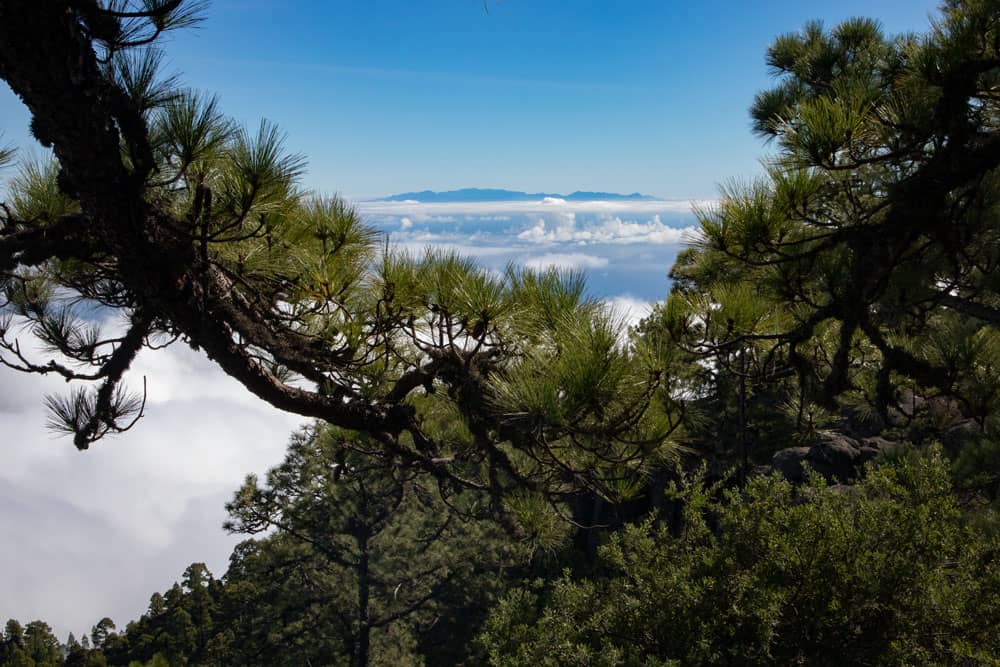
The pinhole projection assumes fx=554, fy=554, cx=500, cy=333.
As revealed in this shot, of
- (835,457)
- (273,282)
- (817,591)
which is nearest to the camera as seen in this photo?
(273,282)

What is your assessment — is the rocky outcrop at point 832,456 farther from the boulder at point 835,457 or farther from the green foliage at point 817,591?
the green foliage at point 817,591

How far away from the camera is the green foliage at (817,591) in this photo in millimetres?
3225

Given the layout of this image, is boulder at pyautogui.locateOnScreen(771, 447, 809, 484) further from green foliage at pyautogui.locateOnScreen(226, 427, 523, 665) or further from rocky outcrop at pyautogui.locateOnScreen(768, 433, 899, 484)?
green foliage at pyautogui.locateOnScreen(226, 427, 523, 665)

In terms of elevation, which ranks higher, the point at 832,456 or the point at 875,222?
the point at 875,222

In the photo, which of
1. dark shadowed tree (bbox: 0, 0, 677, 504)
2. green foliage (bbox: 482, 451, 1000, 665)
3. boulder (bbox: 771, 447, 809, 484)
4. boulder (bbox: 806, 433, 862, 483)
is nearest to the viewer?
dark shadowed tree (bbox: 0, 0, 677, 504)

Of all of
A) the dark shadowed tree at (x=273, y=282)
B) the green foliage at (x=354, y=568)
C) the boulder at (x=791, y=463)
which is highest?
the dark shadowed tree at (x=273, y=282)

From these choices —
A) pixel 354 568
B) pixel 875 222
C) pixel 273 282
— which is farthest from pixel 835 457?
pixel 354 568

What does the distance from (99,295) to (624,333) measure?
2.25 meters

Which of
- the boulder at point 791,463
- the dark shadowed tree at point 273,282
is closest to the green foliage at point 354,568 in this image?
the boulder at point 791,463

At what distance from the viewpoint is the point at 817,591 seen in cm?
354

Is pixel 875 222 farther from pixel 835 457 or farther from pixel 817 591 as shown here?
pixel 835 457

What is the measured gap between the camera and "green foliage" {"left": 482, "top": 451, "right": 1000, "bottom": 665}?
322cm

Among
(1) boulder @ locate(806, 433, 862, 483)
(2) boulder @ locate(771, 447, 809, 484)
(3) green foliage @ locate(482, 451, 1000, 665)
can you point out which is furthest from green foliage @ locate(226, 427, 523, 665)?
(3) green foliage @ locate(482, 451, 1000, 665)

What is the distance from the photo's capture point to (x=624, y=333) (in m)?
1.58
